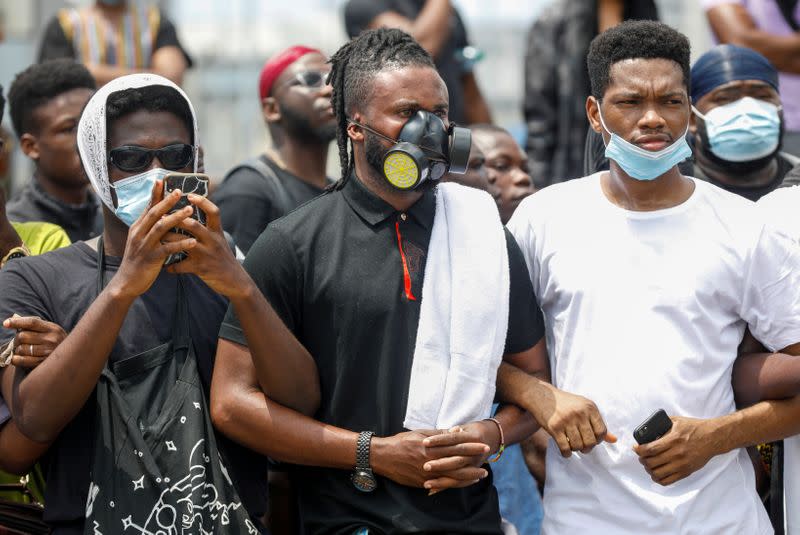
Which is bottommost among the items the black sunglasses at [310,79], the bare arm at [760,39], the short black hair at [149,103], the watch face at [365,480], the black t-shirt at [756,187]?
the watch face at [365,480]

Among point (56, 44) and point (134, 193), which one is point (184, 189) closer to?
point (134, 193)

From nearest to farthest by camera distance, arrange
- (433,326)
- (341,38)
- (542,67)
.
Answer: (433,326) < (542,67) < (341,38)

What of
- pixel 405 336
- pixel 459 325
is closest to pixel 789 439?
pixel 459 325

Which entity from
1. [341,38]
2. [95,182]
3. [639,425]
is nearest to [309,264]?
[95,182]

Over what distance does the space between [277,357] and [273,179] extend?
229 cm

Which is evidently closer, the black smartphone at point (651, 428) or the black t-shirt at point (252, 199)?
the black smartphone at point (651, 428)

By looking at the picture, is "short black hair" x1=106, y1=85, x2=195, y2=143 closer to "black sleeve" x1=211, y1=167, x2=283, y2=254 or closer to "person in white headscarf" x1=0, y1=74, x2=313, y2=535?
"person in white headscarf" x1=0, y1=74, x2=313, y2=535

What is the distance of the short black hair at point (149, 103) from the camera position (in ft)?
14.2

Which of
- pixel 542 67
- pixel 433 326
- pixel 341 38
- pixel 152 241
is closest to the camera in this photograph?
pixel 152 241

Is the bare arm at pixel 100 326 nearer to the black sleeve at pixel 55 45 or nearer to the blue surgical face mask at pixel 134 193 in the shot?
the blue surgical face mask at pixel 134 193

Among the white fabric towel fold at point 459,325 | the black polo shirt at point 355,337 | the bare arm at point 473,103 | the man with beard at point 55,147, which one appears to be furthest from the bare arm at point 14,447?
the bare arm at point 473,103

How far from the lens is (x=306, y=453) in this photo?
13.5 ft

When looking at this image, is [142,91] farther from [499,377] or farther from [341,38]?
[341,38]

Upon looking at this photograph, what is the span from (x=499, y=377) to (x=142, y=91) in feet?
5.16
